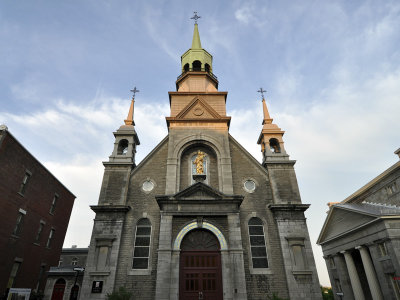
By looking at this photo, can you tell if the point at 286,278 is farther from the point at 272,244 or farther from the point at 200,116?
the point at 200,116

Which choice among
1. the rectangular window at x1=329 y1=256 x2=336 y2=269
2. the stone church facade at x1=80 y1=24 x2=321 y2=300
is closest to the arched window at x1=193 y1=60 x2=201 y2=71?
the stone church facade at x1=80 y1=24 x2=321 y2=300

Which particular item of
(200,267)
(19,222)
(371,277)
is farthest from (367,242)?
(19,222)

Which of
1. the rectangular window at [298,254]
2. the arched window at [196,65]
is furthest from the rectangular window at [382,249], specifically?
Answer: the arched window at [196,65]

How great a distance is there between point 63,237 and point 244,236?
22.1m

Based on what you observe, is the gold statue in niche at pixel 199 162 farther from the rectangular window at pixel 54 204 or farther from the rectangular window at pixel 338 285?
the rectangular window at pixel 338 285

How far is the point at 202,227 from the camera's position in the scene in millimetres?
16312

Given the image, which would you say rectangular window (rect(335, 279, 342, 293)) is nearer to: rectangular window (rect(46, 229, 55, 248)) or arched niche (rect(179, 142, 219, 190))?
arched niche (rect(179, 142, 219, 190))

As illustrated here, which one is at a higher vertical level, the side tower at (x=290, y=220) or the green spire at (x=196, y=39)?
the green spire at (x=196, y=39)

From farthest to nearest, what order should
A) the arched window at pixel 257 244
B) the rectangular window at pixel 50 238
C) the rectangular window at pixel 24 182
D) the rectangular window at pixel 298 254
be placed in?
the rectangular window at pixel 50 238 → the rectangular window at pixel 24 182 → the arched window at pixel 257 244 → the rectangular window at pixel 298 254

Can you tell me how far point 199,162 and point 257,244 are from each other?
7318 mm

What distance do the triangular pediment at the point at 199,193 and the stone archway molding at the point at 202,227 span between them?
172cm

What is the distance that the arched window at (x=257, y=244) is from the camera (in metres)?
16.4

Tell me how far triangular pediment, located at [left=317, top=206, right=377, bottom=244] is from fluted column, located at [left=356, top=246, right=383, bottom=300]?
2206 millimetres

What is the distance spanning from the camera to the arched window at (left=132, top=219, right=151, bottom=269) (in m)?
16.3
